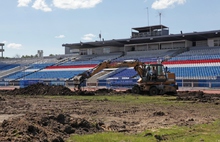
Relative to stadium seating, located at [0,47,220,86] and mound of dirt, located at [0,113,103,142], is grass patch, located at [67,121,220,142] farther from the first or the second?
stadium seating, located at [0,47,220,86]

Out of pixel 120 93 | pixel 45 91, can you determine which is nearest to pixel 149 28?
pixel 120 93

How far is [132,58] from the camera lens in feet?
169

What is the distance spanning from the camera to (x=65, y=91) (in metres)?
29.7

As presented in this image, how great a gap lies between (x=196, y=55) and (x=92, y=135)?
38.4 metres

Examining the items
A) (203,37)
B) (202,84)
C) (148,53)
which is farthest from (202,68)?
(148,53)

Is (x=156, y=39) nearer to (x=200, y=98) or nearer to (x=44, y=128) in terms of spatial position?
(x=200, y=98)

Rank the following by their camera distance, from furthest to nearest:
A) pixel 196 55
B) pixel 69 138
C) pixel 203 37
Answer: pixel 203 37, pixel 196 55, pixel 69 138

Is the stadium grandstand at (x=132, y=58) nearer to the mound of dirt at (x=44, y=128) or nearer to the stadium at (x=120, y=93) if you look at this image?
the stadium at (x=120, y=93)

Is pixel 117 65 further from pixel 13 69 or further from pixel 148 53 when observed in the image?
pixel 13 69

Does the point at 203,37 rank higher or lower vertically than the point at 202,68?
higher

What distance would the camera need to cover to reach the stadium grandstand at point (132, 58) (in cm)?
3756

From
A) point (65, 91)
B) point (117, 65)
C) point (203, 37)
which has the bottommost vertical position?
point (65, 91)

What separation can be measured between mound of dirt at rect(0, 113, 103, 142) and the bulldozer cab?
1693 cm

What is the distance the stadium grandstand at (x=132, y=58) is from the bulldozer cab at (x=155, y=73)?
6180 millimetres
